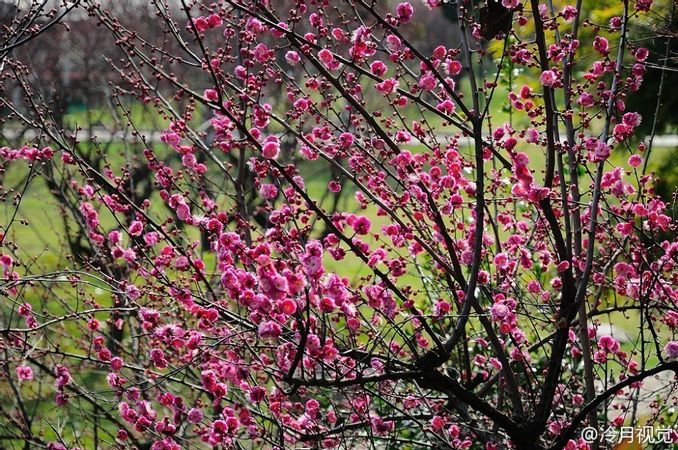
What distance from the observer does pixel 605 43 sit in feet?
10.4

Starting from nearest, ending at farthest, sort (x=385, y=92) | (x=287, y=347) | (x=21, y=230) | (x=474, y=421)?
1. (x=287, y=347)
2. (x=385, y=92)
3. (x=474, y=421)
4. (x=21, y=230)

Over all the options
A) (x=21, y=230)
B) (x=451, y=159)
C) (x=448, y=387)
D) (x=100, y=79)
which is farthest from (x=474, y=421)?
(x=21, y=230)

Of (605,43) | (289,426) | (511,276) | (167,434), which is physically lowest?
(167,434)

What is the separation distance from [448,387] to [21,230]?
15.4m

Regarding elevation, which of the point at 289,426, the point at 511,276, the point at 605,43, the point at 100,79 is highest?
the point at 100,79

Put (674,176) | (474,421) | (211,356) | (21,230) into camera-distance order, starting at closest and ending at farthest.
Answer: (211,356), (474,421), (674,176), (21,230)

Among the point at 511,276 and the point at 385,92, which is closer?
the point at 385,92

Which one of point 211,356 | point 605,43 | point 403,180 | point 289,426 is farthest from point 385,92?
point 289,426

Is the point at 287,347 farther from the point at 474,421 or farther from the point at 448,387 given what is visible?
the point at 474,421

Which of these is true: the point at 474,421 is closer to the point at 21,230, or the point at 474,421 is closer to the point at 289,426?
the point at 289,426

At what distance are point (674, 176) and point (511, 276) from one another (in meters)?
4.81

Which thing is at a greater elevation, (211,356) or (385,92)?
(385,92)

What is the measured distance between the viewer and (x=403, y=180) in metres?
3.36

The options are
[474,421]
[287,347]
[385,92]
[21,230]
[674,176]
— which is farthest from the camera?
[21,230]
